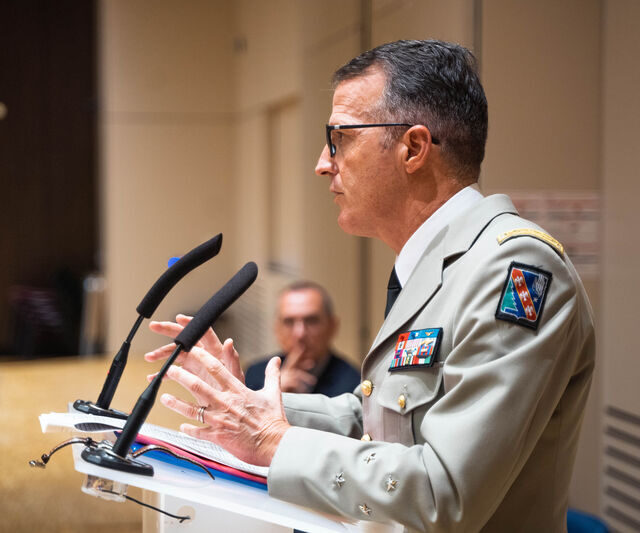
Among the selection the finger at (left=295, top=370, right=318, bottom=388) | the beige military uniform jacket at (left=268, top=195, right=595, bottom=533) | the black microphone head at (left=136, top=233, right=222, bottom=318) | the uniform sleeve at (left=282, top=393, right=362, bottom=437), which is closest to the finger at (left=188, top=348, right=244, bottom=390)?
the beige military uniform jacket at (left=268, top=195, right=595, bottom=533)

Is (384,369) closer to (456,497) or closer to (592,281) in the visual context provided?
(456,497)

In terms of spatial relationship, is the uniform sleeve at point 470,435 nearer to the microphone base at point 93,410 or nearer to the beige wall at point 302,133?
the microphone base at point 93,410

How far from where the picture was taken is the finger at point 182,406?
3.54 feet

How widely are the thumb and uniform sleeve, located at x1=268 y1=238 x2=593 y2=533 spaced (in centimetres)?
7

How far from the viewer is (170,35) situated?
285 inches

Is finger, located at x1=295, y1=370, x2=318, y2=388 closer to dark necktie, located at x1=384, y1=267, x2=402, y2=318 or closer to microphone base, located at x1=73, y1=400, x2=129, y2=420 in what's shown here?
dark necktie, located at x1=384, y1=267, x2=402, y2=318

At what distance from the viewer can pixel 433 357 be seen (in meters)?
1.09

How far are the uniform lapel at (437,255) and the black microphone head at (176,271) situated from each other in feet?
1.00

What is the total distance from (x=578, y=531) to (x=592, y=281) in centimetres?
96

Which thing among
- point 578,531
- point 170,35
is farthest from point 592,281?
point 170,35

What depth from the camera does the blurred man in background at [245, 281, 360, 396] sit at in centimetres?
273

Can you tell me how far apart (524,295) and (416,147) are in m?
0.35

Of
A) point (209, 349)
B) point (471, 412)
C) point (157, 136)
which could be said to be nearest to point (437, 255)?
point (471, 412)

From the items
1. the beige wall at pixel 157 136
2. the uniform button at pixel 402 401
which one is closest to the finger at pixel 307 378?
the uniform button at pixel 402 401
